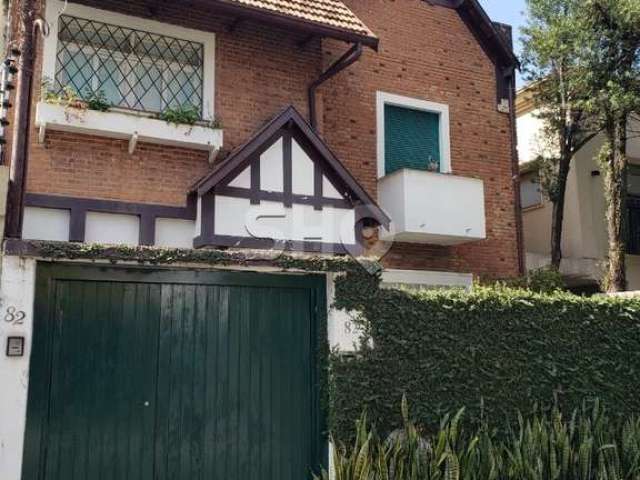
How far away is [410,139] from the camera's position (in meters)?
12.5

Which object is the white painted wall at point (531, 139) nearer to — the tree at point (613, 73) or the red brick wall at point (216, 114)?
the tree at point (613, 73)

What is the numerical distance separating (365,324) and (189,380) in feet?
5.33

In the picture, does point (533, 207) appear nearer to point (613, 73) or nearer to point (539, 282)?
point (613, 73)

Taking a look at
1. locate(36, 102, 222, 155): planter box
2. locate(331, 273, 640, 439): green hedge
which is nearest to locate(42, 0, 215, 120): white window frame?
locate(36, 102, 222, 155): planter box

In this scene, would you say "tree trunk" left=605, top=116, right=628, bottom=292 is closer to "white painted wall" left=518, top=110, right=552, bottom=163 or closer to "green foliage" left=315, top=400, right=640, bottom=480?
"white painted wall" left=518, top=110, right=552, bottom=163

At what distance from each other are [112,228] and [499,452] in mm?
5794

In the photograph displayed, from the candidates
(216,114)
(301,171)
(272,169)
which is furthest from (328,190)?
(216,114)

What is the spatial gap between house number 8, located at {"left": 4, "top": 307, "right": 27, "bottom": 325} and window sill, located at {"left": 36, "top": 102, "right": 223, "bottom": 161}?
4270 millimetres

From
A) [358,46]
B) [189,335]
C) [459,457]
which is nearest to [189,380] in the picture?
[189,335]

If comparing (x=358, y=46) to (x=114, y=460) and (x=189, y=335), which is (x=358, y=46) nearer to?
(x=189, y=335)

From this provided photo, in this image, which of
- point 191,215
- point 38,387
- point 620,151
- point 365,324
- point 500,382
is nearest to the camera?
point 38,387

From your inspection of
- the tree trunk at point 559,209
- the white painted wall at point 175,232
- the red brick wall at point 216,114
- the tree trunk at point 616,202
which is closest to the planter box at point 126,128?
the red brick wall at point 216,114

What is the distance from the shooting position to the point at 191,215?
30.4ft

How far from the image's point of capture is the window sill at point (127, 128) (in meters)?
8.47
